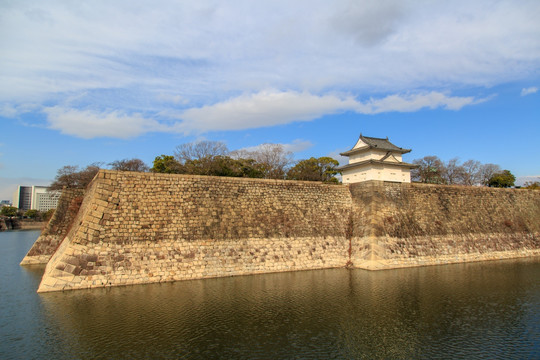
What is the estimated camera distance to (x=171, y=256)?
14.9 meters

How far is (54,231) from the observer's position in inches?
819

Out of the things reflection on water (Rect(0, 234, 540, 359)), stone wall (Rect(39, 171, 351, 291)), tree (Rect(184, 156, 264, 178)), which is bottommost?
reflection on water (Rect(0, 234, 540, 359))

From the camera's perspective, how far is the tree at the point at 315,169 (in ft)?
123

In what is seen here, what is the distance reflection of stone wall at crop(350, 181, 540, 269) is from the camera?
62.9ft

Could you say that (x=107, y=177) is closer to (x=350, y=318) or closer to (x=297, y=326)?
(x=297, y=326)

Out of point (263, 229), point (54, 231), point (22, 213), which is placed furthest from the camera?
point (22, 213)

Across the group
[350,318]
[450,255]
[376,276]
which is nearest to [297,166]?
[450,255]

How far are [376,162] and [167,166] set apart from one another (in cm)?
1848

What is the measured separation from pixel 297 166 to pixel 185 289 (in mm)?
26487

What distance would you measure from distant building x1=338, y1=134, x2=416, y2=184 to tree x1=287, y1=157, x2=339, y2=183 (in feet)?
37.2

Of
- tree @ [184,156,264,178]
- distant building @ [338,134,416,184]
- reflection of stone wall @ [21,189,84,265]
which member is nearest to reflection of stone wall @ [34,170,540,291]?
reflection of stone wall @ [21,189,84,265]

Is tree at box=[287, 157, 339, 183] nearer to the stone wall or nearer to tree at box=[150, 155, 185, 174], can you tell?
tree at box=[150, 155, 185, 174]

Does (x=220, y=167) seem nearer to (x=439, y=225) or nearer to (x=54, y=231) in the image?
(x=54, y=231)

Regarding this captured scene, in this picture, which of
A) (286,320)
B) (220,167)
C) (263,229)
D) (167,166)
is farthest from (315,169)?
(286,320)
